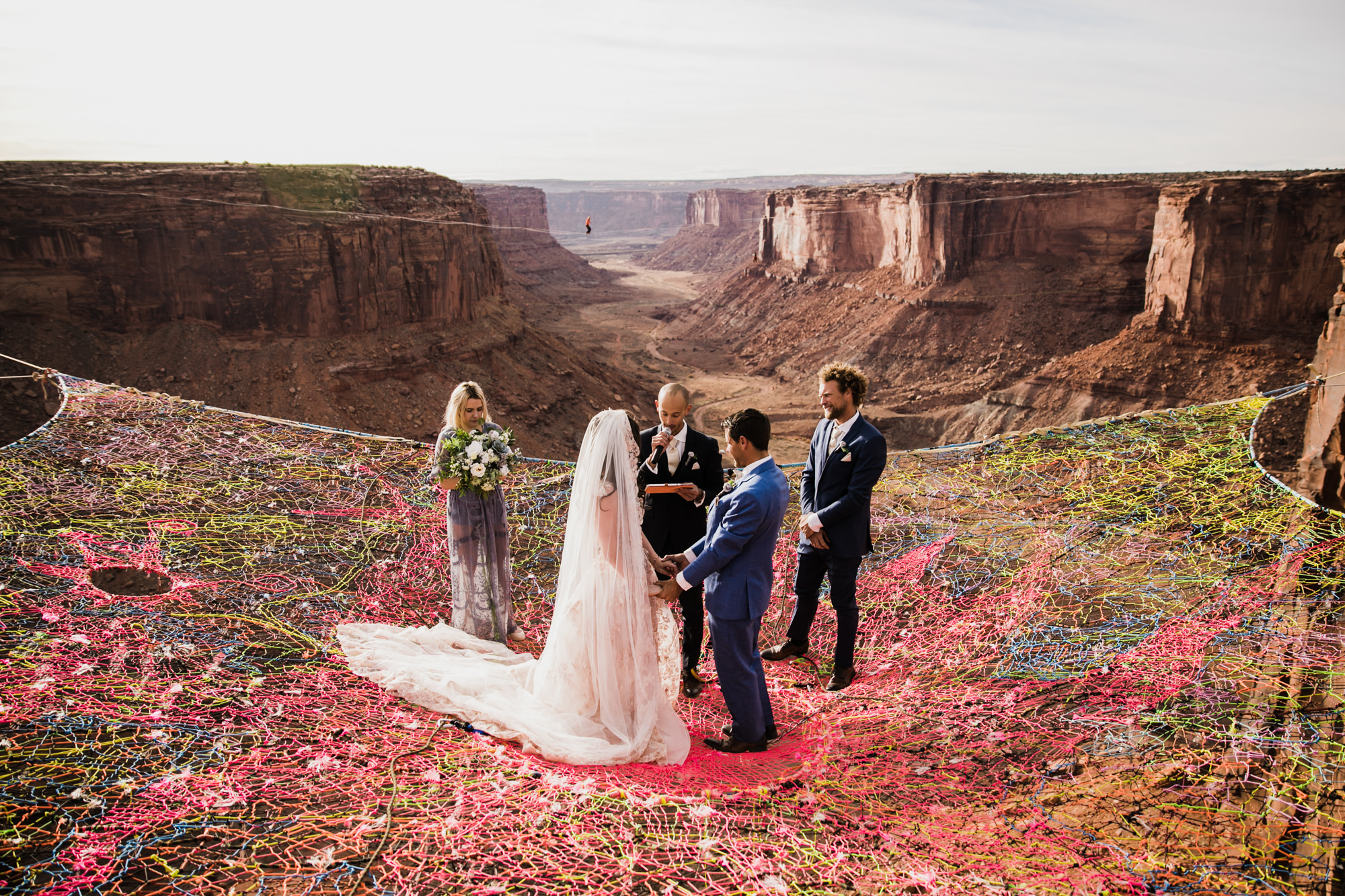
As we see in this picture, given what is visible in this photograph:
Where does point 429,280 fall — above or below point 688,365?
above

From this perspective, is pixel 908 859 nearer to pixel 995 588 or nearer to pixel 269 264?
pixel 995 588

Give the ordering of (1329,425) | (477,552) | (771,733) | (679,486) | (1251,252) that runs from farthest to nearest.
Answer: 1. (1251,252)
2. (1329,425)
3. (477,552)
4. (679,486)
5. (771,733)

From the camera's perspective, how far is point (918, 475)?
10000 mm

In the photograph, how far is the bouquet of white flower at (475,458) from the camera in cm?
590

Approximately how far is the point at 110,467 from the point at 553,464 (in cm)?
507

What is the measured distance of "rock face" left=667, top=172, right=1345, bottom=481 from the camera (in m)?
21.0

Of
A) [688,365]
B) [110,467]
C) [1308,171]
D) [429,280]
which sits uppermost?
[1308,171]

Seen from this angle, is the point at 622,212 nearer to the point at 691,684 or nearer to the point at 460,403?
the point at 460,403

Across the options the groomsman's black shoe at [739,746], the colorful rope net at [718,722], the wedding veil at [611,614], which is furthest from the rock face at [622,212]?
the groomsman's black shoe at [739,746]

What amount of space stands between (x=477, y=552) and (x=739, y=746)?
2.78 meters

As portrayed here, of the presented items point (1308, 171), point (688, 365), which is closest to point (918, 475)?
point (1308, 171)

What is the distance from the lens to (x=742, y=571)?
465 centimetres

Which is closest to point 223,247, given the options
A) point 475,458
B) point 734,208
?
point 475,458

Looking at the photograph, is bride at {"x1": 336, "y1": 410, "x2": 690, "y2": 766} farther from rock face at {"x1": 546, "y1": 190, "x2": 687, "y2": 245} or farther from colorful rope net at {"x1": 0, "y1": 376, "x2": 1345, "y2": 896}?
rock face at {"x1": 546, "y1": 190, "x2": 687, "y2": 245}
